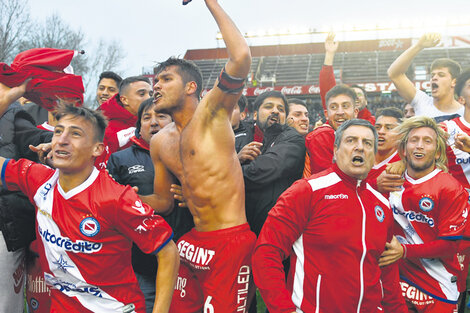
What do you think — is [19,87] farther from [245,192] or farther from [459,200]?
[459,200]

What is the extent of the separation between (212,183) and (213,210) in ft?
0.61

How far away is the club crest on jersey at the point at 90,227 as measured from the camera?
2.69 meters

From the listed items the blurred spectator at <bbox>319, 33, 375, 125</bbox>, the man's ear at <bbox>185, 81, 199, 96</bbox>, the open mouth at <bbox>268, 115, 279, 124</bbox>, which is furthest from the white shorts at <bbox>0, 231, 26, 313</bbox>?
the blurred spectator at <bbox>319, 33, 375, 125</bbox>

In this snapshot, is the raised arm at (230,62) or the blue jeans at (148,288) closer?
the raised arm at (230,62)

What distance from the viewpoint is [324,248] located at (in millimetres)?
2863

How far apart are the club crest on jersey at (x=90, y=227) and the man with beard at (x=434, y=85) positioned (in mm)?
3477

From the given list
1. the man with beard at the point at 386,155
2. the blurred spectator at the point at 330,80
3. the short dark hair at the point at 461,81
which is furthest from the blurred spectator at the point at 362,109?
the short dark hair at the point at 461,81

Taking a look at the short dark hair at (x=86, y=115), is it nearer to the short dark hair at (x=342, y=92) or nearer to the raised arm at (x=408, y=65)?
the short dark hair at (x=342, y=92)

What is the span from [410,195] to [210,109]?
5.64ft

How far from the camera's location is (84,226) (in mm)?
2689

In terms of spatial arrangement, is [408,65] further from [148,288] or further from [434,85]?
[148,288]

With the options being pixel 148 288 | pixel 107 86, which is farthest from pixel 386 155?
pixel 107 86

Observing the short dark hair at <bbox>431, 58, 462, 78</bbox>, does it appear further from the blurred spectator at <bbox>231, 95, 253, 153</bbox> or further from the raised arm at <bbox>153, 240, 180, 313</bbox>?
the raised arm at <bbox>153, 240, 180, 313</bbox>

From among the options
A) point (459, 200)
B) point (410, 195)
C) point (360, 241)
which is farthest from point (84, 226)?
point (459, 200)
